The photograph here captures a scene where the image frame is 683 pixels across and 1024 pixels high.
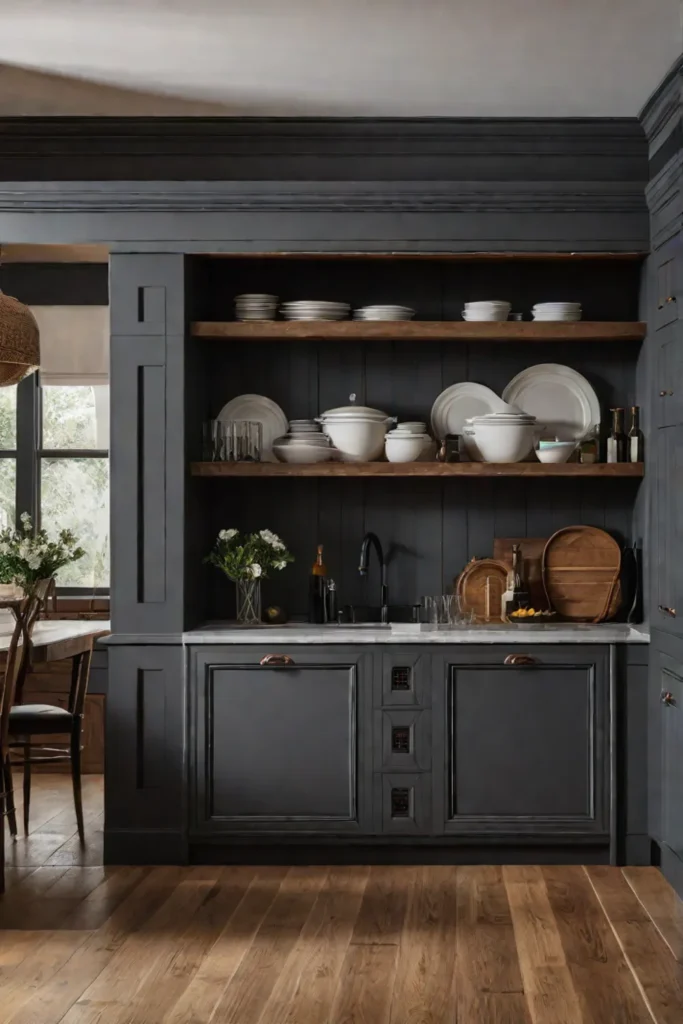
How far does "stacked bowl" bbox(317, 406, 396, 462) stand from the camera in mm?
4660

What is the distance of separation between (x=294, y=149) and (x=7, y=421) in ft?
8.61

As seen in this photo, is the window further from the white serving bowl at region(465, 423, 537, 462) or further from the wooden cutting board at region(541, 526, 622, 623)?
the wooden cutting board at region(541, 526, 622, 623)

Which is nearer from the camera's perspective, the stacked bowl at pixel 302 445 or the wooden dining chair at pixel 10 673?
the wooden dining chair at pixel 10 673

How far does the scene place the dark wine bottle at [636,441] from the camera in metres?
4.59

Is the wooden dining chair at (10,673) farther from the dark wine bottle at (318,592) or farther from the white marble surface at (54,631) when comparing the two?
the dark wine bottle at (318,592)

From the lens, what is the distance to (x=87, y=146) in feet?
14.8

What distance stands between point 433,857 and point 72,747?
1.61m

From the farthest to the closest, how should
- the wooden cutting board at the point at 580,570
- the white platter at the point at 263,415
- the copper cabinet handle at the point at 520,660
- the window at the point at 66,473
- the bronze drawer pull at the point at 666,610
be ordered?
the window at the point at 66,473 < the white platter at the point at 263,415 < the wooden cutting board at the point at 580,570 < the copper cabinet handle at the point at 520,660 < the bronze drawer pull at the point at 666,610

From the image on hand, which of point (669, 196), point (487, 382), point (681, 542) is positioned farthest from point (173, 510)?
point (669, 196)

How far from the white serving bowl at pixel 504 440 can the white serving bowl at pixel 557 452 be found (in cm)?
6

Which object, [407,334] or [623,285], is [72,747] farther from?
[623,285]

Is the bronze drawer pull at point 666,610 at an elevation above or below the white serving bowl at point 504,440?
below

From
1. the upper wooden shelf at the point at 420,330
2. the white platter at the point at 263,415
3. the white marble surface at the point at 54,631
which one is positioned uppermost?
the upper wooden shelf at the point at 420,330

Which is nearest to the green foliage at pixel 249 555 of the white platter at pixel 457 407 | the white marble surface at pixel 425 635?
the white marble surface at pixel 425 635
